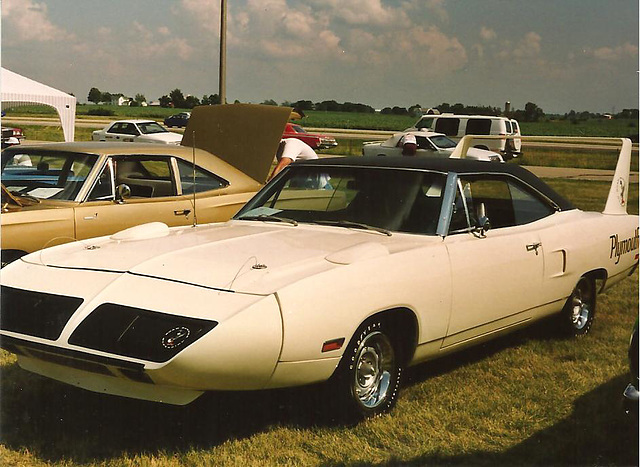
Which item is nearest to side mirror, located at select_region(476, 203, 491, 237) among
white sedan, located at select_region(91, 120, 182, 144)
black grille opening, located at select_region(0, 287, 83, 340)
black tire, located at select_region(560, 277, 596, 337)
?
black tire, located at select_region(560, 277, 596, 337)

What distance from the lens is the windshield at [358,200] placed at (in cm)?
473

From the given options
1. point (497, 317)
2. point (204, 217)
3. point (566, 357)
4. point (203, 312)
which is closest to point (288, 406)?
point (203, 312)

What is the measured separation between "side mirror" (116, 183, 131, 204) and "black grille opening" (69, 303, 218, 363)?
2.96m

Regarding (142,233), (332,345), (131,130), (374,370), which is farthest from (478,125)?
(332,345)

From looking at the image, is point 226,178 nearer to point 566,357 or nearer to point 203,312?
point 566,357

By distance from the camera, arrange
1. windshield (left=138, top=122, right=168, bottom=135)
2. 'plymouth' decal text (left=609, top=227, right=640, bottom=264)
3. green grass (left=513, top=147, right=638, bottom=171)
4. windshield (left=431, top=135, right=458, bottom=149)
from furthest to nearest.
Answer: windshield (left=138, top=122, right=168, bottom=135)
green grass (left=513, top=147, right=638, bottom=171)
windshield (left=431, top=135, right=458, bottom=149)
'plymouth' decal text (left=609, top=227, right=640, bottom=264)

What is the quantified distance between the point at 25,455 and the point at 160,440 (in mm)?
606

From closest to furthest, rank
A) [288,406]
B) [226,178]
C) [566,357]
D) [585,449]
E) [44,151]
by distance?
[585,449] < [288,406] < [566,357] < [44,151] < [226,178]

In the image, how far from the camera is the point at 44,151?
22.2ft

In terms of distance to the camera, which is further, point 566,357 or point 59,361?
point 566,357

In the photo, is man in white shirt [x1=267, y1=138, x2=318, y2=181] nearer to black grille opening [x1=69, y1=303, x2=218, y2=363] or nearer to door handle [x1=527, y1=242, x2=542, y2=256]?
door handle [x1=527, y1=242, x2=542, y2=256]

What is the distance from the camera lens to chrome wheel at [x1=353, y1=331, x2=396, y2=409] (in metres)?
4.02

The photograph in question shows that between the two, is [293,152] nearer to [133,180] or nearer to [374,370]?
[133,180]

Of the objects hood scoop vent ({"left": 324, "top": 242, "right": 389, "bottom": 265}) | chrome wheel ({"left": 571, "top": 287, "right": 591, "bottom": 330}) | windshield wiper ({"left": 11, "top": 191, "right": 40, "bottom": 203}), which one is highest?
hood scoop vent ({"left": 324, "top": 242, "right": 389, "bottom": 265})
